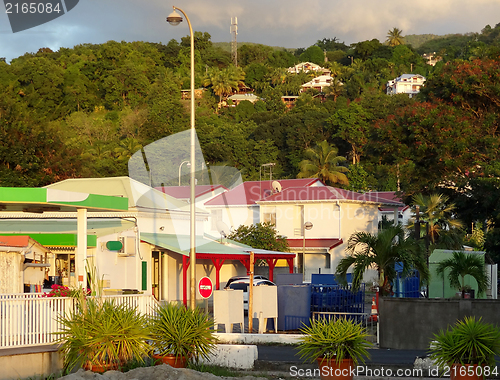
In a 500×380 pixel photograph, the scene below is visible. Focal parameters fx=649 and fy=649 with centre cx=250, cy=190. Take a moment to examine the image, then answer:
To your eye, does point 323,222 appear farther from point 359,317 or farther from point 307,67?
point 307,67

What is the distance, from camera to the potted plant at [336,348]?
35.5ft

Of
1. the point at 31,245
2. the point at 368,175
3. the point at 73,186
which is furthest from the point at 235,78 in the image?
the point at 31,245

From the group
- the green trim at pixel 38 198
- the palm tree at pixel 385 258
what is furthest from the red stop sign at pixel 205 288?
the green trim at pixel 38 198

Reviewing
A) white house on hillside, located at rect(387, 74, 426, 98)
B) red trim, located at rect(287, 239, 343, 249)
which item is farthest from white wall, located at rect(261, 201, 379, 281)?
white house on hillside, located at rect(387, 74, 426, 98)

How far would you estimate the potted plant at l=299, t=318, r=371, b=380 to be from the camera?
35.5 ft

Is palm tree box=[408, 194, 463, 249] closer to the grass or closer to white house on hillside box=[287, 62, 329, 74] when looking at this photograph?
the grass

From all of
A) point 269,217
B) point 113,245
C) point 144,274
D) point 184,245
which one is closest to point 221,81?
point 269,217

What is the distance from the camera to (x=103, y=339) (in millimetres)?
11477

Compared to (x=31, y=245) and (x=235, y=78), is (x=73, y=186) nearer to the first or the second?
(x=31, y=245)

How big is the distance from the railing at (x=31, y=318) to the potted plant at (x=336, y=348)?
4626mm

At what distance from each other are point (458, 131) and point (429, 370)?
55.8 ft

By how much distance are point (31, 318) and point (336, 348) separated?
600cm

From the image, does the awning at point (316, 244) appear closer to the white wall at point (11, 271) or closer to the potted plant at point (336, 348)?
the white wall at point (11, 271)

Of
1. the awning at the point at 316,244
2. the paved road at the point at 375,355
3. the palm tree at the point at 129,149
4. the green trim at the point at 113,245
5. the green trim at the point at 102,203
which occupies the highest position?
the palm tree at the point at 129,149
